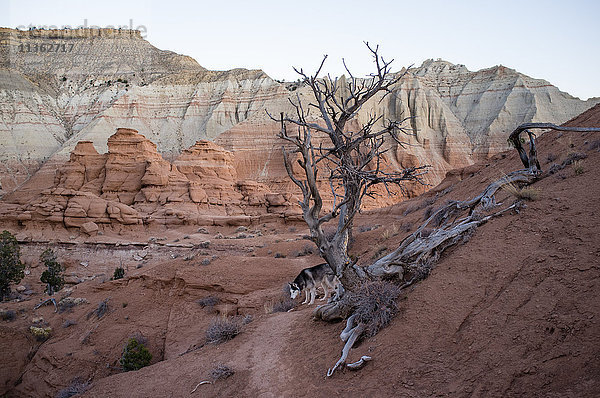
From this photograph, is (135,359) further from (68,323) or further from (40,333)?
(40,333)

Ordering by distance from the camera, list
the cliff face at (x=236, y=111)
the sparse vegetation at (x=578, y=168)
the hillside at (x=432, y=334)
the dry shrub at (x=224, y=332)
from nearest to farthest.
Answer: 1. the hillside at (x=432, y=334)
2. the sparse vegetation at (x=578, y=168)
3. the dry shrub at (x=224, y=332)
4. the cliff face at (x=236, y=111)

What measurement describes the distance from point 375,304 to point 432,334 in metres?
1.00

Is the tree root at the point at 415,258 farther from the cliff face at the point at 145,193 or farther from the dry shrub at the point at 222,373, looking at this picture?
the cliff face at the point at 145,193

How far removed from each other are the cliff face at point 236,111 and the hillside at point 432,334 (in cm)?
3497

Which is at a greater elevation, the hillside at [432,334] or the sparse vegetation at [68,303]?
the hillside at [432,334]

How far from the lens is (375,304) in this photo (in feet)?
17.4

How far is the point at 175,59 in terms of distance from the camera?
83.2 meters

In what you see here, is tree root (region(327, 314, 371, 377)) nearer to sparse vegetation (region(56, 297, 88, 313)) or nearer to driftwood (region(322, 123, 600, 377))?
driftwood (region(322, 123, 600, 377))

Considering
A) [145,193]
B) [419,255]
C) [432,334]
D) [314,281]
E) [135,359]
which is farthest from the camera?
[145,193]

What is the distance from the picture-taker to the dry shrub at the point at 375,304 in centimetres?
512

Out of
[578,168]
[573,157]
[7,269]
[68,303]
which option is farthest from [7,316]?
[573,157]

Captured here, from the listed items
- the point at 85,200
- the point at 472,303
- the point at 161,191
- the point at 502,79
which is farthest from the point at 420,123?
the point at 472,303

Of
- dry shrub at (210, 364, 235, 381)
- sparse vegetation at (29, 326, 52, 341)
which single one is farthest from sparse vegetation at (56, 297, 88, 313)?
dry shrub at (210, 364, 235, 381)

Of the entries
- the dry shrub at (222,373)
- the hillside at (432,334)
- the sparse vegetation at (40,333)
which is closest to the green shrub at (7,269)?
the hillside at (432,334)
